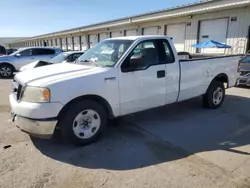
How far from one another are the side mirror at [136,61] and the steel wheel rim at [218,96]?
2830 millimetres

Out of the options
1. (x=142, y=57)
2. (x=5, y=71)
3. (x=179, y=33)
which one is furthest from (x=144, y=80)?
(x=179, y=33)

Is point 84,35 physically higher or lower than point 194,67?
higher

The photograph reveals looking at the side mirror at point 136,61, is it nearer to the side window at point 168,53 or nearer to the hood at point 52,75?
the hood at point 52,75

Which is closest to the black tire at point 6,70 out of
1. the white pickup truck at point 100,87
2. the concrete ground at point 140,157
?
the concrete ground at point 140,157

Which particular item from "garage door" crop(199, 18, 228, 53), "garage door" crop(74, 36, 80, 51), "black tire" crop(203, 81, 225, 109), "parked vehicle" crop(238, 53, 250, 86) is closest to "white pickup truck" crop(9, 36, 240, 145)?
"black tire" crop(203, 81, 225, 109)

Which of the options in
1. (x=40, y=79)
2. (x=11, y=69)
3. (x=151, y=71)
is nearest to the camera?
(x=40, y=79)

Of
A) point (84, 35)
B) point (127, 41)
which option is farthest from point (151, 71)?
point (84, 35)

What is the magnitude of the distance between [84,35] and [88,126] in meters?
28.6

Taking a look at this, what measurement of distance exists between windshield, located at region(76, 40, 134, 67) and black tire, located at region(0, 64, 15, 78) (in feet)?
32.2

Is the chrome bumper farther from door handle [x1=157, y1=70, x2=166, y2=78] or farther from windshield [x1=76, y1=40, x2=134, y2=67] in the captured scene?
door handle [x1=157, y1=70, x2=166, y2=78]

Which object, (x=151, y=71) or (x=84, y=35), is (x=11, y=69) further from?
(x=84, y=35)

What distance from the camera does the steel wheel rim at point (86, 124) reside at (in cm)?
376

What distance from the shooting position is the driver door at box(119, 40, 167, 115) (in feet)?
13.4

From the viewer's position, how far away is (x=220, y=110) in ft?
19.8
